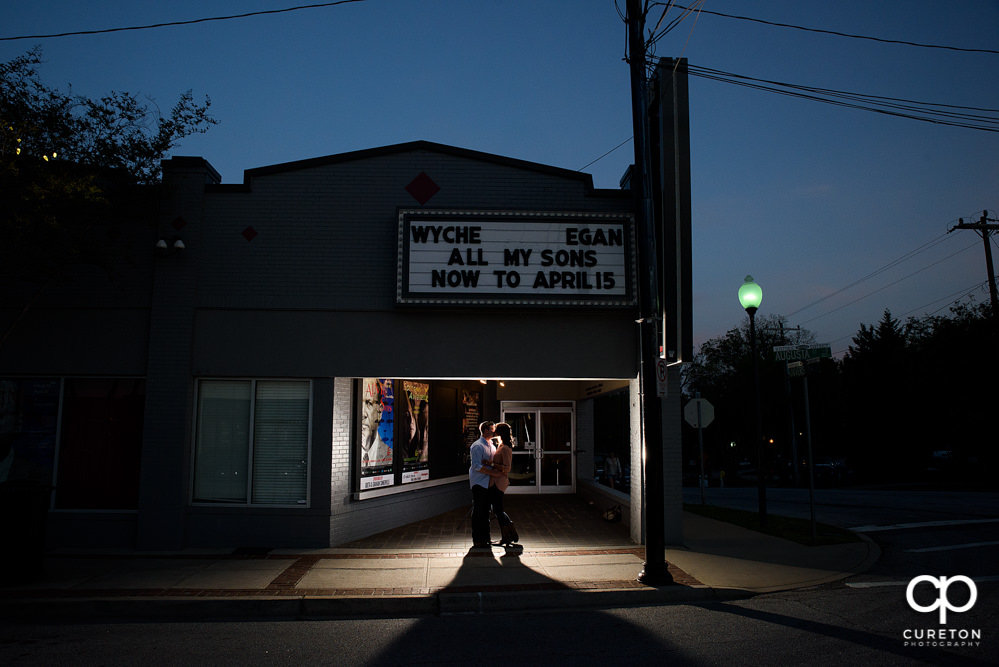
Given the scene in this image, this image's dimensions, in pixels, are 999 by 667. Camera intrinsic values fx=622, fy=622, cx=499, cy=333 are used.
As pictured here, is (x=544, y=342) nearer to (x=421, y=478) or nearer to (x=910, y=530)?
(x=421, y=478)

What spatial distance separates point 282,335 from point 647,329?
5.76m

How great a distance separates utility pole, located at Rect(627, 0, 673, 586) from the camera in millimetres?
7598

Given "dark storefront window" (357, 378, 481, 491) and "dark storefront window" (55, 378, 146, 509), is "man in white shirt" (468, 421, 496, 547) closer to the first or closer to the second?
"dark storefront window" (357, 378, 481, 491)

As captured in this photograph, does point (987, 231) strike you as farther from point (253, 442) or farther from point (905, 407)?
point (253, 442)

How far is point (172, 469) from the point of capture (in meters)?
9.58

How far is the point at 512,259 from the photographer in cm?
1010

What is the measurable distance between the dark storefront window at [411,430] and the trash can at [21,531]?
4339 mm

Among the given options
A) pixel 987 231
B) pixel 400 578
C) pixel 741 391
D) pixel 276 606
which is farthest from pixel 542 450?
pixel 741 391

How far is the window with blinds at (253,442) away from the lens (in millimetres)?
9898

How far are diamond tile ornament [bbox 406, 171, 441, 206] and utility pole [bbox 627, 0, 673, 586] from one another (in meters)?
3.69

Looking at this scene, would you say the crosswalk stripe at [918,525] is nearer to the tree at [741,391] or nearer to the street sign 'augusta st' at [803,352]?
the street sign 'augusta st' at [803,352]

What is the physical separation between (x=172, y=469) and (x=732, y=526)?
9.96 meters

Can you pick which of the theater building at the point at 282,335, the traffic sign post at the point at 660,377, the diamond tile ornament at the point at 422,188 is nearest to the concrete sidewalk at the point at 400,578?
the theater building at the point at 282,335

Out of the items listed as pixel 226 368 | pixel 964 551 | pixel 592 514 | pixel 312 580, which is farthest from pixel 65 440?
pixel 964 551
